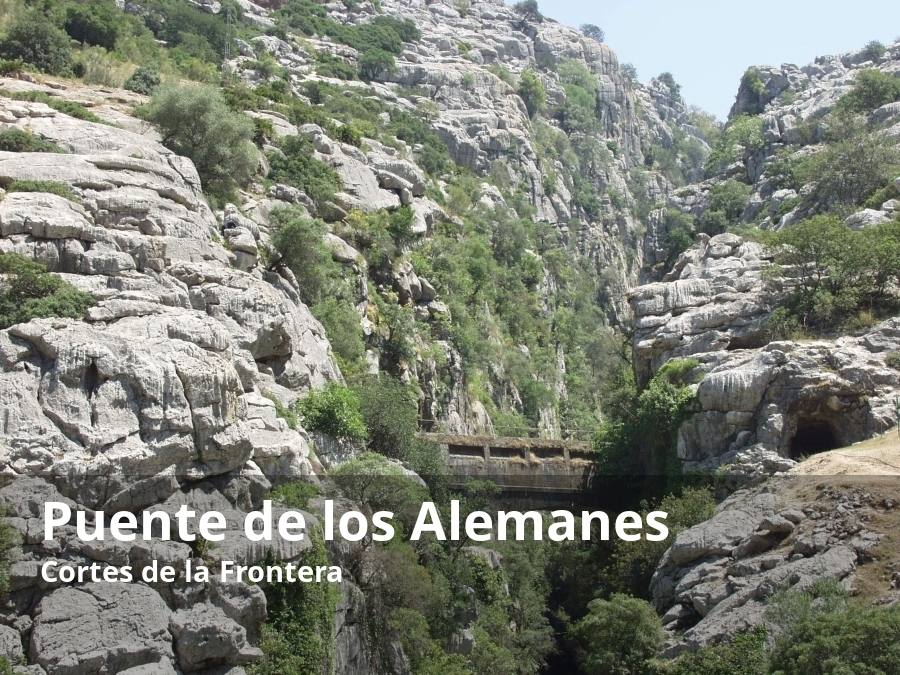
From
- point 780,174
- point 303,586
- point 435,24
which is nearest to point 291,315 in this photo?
point 303,586

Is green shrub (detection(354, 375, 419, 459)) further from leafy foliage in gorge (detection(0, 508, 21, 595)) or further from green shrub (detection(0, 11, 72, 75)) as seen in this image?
green shrub (detection(0, 11, 72, 75))

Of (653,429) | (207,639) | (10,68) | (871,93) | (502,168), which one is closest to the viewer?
Answer: (207,639)

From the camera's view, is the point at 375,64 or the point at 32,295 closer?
the point at 32,295

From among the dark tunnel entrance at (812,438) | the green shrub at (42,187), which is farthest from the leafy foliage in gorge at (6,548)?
the dark tunnel entrance at (812,438)

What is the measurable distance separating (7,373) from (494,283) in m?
52.8

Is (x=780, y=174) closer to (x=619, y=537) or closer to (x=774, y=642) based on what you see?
(x=619, y=537)

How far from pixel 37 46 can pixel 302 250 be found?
2408 centimetres

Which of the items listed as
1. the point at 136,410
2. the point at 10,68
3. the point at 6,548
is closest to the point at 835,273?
the point at 136,410

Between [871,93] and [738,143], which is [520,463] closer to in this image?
[871,93]

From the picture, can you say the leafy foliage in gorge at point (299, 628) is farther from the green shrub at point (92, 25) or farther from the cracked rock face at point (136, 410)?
the green shrub at point (92, 25)

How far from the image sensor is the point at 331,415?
126 ft

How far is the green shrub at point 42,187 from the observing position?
35.3m

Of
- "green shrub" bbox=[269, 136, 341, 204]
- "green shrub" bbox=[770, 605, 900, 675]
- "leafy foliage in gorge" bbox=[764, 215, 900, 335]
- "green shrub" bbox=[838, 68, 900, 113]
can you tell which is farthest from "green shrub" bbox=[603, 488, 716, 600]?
"green shrub" bbox=[838, 68, 900, 113]

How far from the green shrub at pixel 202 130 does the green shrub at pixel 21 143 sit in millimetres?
8732
